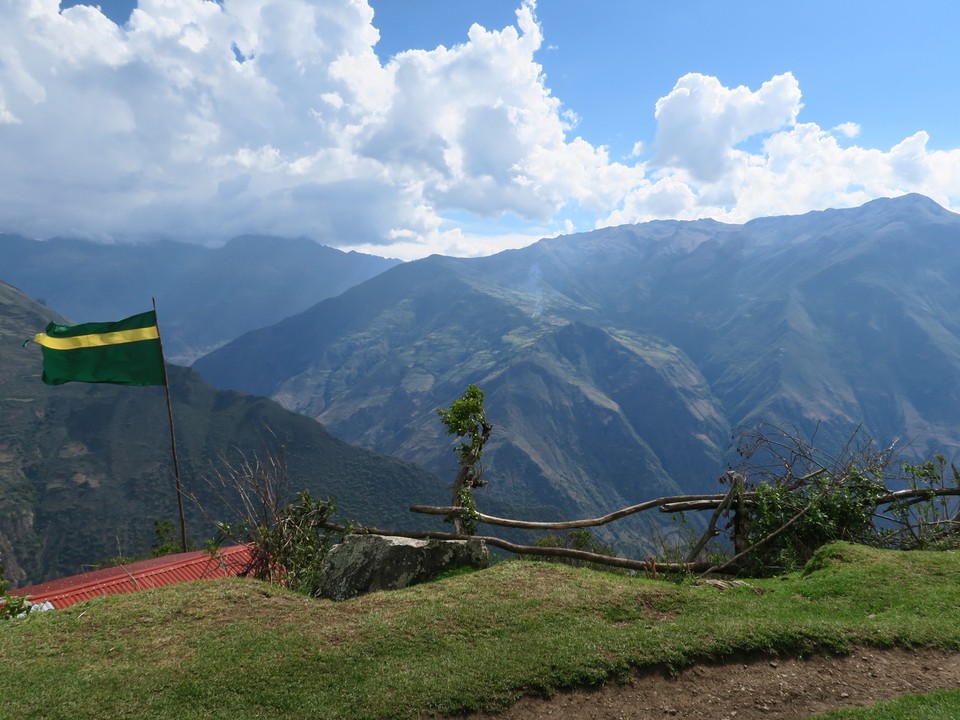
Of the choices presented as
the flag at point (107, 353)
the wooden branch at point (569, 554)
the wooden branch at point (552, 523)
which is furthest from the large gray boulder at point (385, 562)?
the flag at point (107, 353)

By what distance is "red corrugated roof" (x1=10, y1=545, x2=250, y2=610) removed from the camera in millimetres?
11812

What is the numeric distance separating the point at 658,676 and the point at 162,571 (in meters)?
11.1

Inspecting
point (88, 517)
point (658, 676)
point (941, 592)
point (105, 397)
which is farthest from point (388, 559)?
point (105, 397)

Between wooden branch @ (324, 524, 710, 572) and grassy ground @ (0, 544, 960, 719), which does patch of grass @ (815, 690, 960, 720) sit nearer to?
grassy ground @ (0, 544, 960, 719)

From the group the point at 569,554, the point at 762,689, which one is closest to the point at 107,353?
the point at 569,554

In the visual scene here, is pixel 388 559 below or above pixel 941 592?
above

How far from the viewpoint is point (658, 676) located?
6098 millimetres

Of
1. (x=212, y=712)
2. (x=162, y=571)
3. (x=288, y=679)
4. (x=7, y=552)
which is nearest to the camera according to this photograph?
(x=212, y=712)

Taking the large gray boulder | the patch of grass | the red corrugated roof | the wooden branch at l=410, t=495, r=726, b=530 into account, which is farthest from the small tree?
the patch of grass

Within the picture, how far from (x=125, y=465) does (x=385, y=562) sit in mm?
144834

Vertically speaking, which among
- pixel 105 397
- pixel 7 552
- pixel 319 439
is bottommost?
pixel 7 552

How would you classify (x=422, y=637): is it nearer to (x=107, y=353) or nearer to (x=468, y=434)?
(x=468, y=434)

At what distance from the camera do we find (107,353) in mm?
16703

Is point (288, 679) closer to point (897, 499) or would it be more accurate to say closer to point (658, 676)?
point (658, 676)
